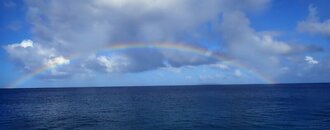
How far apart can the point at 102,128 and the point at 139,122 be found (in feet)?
26.2

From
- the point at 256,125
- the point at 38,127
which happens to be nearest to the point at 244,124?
the point at 256,125

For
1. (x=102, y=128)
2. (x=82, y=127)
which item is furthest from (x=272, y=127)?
(x=82, y=127)

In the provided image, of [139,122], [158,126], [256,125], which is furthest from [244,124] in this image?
[139,122]

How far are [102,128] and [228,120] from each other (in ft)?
78.3

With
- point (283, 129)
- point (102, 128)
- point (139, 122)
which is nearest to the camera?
point (283, 129)

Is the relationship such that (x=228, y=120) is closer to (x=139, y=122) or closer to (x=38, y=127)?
(x=139, y=122)

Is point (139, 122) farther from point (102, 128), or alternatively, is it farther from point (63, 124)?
point (63, 124)

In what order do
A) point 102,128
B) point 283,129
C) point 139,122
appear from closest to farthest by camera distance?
point 283,129 < point 102,128 < point 139,122

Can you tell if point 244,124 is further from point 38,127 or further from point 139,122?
point 38,127

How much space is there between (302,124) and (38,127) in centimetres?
4650

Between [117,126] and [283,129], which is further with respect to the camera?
[117,126]

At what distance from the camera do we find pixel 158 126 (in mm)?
47156

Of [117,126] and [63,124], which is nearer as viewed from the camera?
[117,126]

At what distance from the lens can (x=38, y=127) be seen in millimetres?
49094
